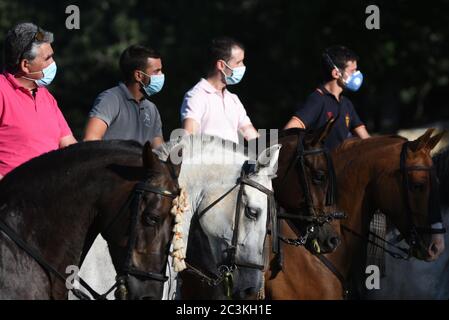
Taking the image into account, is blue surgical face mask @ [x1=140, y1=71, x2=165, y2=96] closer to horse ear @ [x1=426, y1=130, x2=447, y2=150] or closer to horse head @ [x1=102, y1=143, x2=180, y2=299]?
horse ear @ [x1=426, y1=130, x2=447, y2=150]

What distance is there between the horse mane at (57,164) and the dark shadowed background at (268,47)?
17.7m

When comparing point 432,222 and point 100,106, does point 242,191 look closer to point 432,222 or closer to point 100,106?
point 100,106

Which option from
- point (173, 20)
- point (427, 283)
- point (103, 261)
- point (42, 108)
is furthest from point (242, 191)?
point (173, 20)

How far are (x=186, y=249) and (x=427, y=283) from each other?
2.79 meters

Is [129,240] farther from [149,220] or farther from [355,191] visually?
[355,191]

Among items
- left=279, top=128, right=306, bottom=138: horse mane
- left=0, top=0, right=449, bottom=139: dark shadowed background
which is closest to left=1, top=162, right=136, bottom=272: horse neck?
left=279, top=128, right=306, bottom=138: horse mane

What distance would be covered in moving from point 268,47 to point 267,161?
78.7 feet

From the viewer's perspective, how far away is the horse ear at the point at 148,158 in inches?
207

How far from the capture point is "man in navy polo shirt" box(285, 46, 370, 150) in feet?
27.8

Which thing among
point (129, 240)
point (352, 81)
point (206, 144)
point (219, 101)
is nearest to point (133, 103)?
point (219, 101)

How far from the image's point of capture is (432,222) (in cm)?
766

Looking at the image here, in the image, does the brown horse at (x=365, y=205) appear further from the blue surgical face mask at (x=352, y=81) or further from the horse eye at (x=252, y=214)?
the horse eye at (x=252, y=214)

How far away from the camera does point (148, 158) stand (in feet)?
17.4

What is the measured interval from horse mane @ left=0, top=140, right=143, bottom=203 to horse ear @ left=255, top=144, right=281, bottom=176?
106 cm
